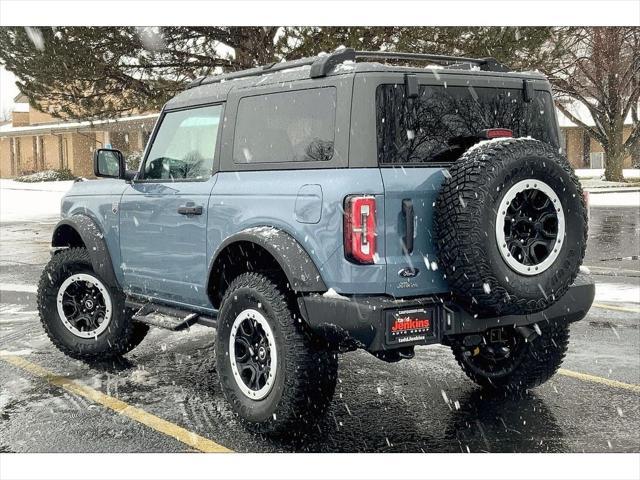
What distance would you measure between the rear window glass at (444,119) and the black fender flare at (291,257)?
0.66m

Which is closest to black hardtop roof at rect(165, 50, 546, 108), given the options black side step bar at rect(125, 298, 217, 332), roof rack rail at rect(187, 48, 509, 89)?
roof rack rail at rect(187, 48, 509, 89)

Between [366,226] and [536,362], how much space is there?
73.6 inches

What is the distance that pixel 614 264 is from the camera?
38.3ft

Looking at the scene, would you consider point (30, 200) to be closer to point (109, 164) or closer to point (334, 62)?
point (109, 164)

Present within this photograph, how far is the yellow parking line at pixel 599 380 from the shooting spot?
553 centimetres

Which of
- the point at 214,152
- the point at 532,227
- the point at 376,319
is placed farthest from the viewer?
the point at 214,152

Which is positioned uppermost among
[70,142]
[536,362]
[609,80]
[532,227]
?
[609,80]

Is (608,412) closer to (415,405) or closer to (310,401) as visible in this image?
(415,405)

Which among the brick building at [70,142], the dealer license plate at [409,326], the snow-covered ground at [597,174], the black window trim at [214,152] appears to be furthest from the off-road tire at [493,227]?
the brick building at [70,142]

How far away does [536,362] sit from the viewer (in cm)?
529

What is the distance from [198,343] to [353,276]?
10.4 ft

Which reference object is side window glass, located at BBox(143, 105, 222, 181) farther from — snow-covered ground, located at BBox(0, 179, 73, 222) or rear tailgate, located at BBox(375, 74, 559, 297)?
snow-covered ground, located at BBox(0, 179, 73, 222)

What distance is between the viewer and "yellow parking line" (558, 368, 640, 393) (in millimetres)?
5531

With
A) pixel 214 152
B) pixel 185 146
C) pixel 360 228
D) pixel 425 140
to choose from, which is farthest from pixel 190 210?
pixel 425 140
